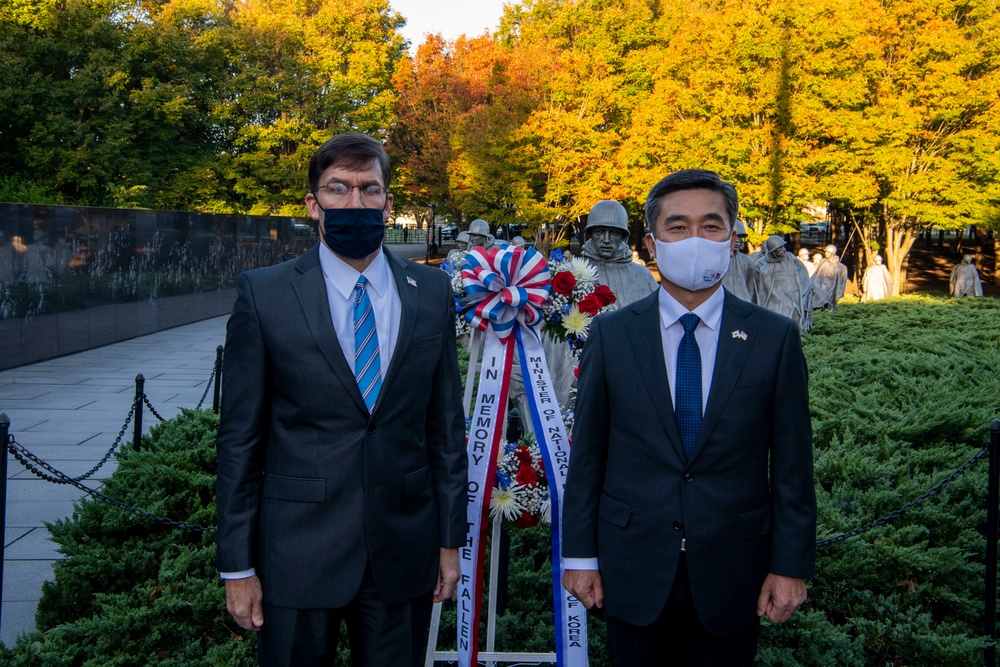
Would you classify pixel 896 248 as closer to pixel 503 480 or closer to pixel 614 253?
pixel 614 253

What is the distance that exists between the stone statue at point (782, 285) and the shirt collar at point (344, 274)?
13.8 m

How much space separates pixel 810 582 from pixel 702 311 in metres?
2.59

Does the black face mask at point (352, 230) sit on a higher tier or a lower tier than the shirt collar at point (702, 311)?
higher

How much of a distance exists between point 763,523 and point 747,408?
0.34 metres

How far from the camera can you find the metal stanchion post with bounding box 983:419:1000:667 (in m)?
3.86

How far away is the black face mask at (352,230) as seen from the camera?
2.63m

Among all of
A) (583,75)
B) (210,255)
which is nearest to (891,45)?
(583,75)

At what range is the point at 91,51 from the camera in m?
27.6

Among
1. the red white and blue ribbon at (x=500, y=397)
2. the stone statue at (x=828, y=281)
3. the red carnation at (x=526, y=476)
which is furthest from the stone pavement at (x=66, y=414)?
the stone statue at (x=828, y=281)

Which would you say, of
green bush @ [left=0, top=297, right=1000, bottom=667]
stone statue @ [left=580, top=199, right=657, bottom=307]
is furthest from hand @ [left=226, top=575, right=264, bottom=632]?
stone statue @ [left=580, top=199, right=657, bottom=307]

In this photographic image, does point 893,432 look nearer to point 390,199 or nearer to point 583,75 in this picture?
point 390,199

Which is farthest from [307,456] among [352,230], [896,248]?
[896,248]

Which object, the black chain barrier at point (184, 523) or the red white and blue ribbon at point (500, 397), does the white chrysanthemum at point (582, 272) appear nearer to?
the red white and blue ribbon at point (500, 397)

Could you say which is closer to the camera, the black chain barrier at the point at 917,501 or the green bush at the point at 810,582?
the black chain barrier at the point at 917,501
